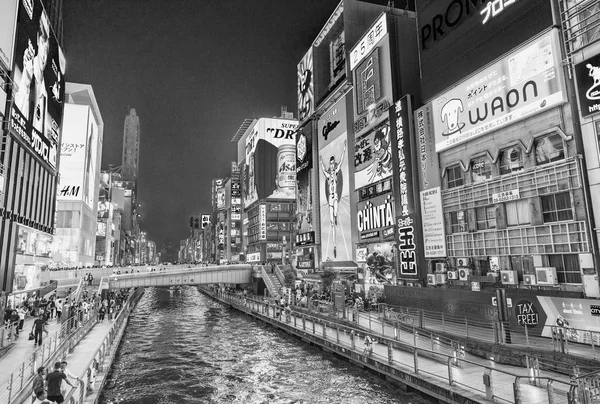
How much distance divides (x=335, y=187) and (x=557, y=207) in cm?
3331

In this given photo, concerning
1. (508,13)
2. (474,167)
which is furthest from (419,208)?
(508,13)

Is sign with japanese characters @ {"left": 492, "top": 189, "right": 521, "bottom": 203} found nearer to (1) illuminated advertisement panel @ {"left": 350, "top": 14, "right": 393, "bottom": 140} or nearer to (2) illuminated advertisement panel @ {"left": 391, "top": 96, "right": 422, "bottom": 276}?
(2) illuminated advertisement panel @ {"left": 391, "top": 96, "right": 422, "bottom": 276}

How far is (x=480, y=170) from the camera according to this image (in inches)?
1151

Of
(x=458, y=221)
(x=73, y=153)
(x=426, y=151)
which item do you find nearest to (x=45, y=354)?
(x=458, y=221)

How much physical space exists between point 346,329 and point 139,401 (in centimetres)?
1311

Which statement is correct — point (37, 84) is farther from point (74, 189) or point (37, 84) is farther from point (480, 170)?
point (74, 189)

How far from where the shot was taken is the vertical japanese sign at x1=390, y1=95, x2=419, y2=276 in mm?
34750

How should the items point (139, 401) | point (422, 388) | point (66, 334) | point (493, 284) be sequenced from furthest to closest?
point (493, 284), point (66, 334), point (139, 401), point (422, 388)

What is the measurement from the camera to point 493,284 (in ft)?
87.2

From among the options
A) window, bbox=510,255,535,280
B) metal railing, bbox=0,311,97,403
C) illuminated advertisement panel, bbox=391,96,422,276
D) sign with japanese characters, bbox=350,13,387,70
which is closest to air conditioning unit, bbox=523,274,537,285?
window, bbox=510,255,535,280

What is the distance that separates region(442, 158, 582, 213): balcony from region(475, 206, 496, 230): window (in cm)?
50

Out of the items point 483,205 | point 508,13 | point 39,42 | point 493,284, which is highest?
point 39,42

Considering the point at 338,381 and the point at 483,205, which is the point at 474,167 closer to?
the point at 483,205

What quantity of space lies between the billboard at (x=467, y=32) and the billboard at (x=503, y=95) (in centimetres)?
105
